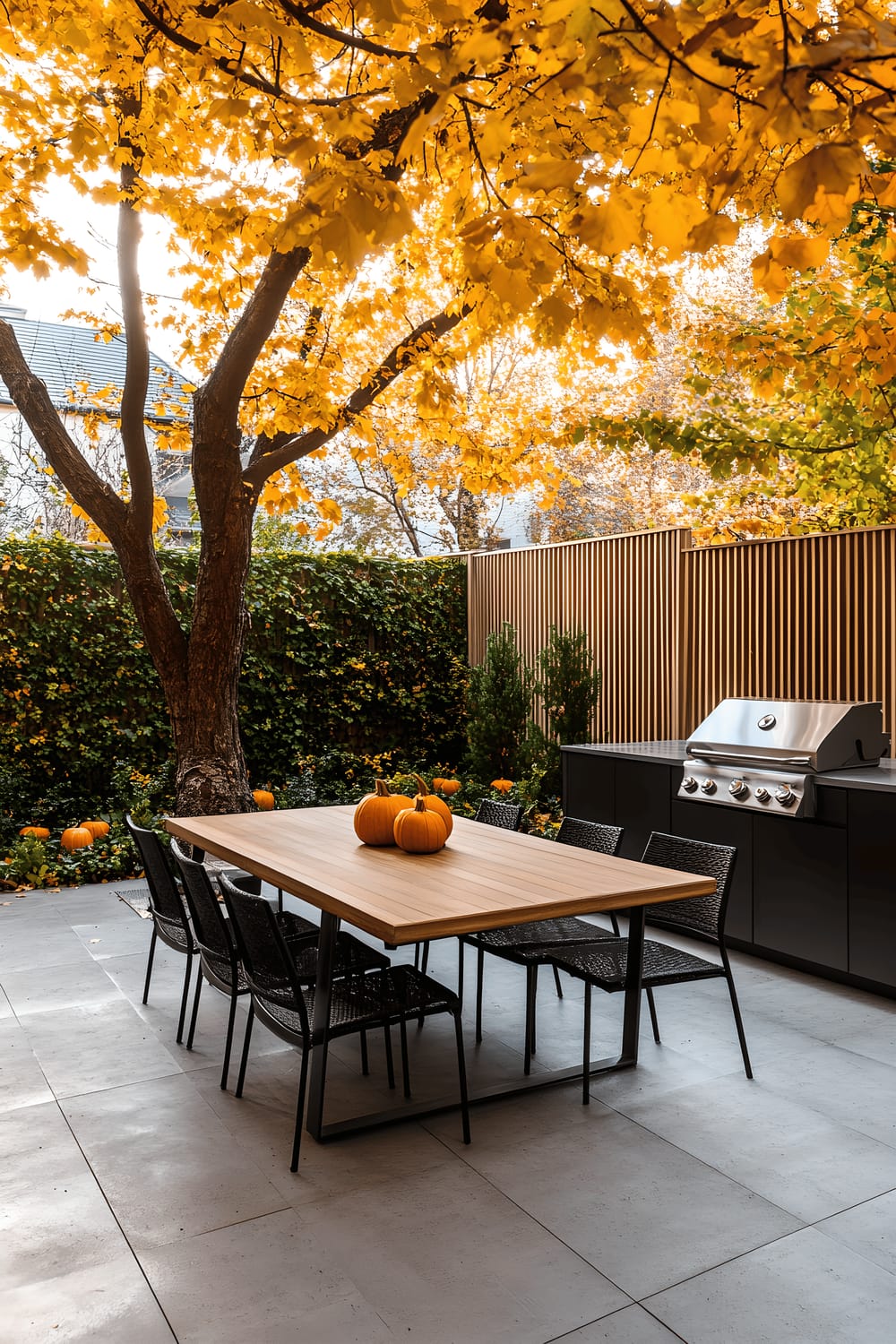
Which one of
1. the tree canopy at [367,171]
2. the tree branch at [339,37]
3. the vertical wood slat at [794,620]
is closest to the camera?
the tree canopy at [367,171]

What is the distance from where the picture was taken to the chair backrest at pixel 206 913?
136 inches

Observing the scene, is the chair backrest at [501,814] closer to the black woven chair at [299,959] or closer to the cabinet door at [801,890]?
the black woven chair at [299,959]

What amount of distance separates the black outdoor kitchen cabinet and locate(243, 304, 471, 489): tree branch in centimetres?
278

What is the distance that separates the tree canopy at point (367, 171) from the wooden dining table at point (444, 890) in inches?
63.3

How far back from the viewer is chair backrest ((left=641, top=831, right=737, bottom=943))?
145 inches

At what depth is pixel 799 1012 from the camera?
4238 mm

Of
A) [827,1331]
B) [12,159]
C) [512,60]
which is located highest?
[12,159]

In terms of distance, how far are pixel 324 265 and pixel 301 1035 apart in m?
2.14

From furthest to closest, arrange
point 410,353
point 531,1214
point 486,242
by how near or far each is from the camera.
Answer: point 410,353, point 531,1214, point 486,242

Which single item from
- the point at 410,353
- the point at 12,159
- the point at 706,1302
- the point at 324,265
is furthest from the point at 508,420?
the point at 706,1302

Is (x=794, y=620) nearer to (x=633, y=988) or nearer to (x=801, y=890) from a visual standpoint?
(x=801, y=890)

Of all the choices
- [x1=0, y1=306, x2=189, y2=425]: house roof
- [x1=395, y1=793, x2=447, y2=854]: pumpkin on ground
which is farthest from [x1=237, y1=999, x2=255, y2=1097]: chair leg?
[x1=0, y1=306, x2=189, y2=425]: house roof

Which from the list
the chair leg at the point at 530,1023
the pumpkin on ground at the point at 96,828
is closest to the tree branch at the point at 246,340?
the pumpkin on ground at the point at 96,828

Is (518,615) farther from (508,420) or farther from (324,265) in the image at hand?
(324,265)
